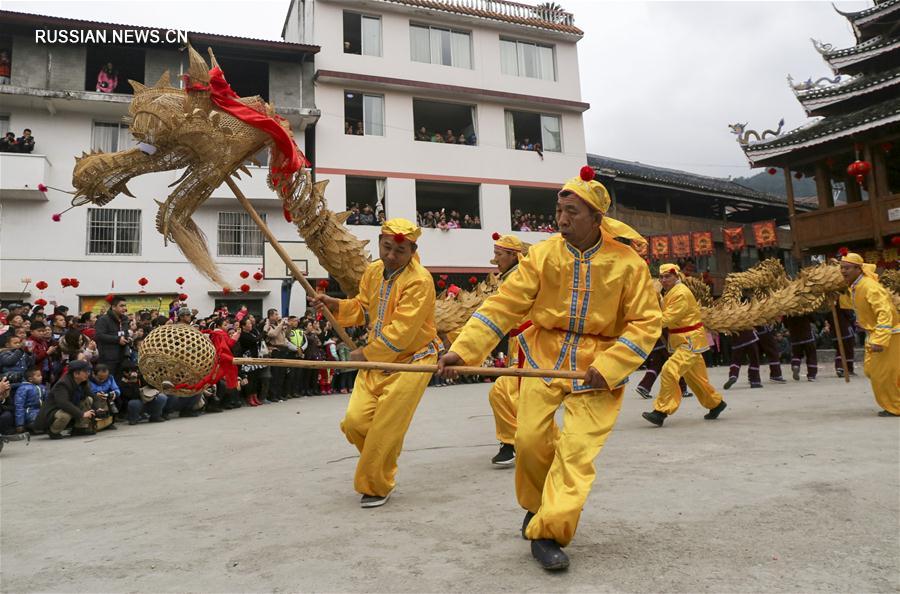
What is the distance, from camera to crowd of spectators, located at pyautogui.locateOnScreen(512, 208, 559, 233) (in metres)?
18.1

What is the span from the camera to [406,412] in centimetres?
380

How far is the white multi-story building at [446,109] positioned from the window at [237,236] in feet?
7.60

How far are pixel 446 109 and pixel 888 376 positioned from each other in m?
15.1

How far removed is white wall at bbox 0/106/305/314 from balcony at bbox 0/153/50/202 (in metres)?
0.26

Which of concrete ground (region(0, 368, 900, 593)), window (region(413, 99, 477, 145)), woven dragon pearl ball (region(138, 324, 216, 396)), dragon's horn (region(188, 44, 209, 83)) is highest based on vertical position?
window (region(413, 99, 477, 145))

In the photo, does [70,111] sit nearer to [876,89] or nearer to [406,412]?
[406,412]

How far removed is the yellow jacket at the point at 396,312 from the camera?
12.8 ft

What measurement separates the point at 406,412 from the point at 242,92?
610 inches

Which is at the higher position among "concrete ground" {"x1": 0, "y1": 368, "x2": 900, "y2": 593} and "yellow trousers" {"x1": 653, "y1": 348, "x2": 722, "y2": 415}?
"yellow trousers" {"x1": 653, "y1": 348, "x2": 722, "y2": 415}

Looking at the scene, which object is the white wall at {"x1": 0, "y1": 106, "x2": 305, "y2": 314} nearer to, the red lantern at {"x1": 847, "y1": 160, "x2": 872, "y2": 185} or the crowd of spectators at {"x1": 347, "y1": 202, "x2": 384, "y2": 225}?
the crowd of spectators at {"x1": 347, "y1": 202, "x2": 384, "y2": 225}

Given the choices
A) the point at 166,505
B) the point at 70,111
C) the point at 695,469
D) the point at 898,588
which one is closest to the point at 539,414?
the point at 898,588

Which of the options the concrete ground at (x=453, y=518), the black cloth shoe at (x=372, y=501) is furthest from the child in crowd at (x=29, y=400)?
the black cloth shoe at (x=372, y=501)

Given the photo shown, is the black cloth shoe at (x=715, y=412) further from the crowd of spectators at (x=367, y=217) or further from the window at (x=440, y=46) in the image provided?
the window at (x=440, y=46)

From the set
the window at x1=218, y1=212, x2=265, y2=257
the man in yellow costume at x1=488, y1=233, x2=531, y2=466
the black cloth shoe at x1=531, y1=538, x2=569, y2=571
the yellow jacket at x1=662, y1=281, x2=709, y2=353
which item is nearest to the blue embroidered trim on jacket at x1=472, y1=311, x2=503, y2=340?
the black cloth shoe at x1=531, y1=538, x2=569, y2=571
